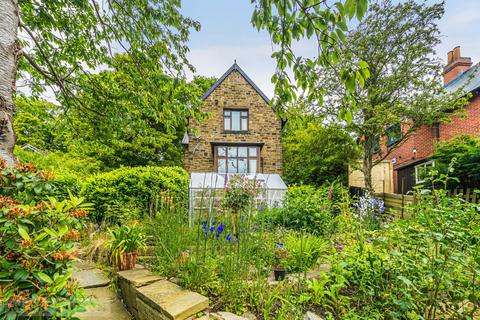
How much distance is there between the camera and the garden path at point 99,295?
254 cm

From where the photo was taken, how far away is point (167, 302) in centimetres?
206

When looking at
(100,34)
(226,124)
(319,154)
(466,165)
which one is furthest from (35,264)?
(319,154)

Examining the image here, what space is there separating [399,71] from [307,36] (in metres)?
10.7

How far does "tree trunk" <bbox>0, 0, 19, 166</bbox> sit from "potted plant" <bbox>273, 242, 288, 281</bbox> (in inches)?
99.1

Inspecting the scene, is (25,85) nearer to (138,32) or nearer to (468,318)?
(138,32)

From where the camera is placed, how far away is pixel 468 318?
1.64 meters

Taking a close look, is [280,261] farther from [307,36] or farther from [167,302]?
[307,36]

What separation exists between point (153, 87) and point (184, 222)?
1993 millimetres

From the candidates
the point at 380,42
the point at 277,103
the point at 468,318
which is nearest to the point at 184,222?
the point at 277,103

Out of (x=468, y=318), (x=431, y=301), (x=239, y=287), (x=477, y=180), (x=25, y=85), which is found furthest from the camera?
(x=477, y=180)

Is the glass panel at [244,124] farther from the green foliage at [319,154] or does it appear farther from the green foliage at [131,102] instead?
the green foliage at [131,102]

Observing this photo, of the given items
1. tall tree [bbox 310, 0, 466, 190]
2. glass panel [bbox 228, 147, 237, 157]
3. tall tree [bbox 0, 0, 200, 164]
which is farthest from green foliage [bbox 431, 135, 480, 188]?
glass panel [bbox 228, 147, 237, 157]

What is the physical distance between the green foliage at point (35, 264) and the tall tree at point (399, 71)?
9930mm

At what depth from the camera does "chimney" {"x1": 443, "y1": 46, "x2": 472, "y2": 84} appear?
14.0 metres
